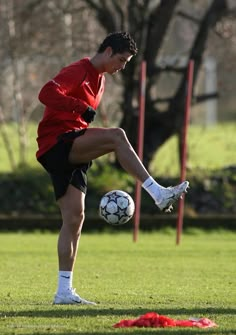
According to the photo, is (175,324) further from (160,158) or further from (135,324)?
(160,158)

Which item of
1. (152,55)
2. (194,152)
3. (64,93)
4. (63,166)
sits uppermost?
(152,55)

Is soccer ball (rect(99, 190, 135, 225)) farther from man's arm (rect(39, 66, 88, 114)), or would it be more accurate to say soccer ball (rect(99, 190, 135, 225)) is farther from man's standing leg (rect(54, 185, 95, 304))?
man's arm (rect(39, 66, 88, 114))

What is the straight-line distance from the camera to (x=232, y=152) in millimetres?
27969

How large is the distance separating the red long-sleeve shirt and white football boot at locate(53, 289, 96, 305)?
113cm

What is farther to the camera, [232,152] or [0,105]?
[232,152]

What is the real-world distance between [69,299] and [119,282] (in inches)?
83.1

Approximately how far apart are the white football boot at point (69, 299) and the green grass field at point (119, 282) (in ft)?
0.43

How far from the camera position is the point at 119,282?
10.9 m

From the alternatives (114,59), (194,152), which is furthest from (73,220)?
(194,152)

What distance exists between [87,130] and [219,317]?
1841 mm

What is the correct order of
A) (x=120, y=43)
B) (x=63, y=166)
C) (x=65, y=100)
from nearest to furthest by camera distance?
1. (x=65, y=100)
2. (x=63, y=166)
3. (x=120, y=43)

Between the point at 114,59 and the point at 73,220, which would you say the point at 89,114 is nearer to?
the point at 114,59

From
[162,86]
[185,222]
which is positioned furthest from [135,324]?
[162,86]

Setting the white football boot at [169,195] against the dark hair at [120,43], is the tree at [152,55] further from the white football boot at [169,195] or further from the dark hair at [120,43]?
the white football boot at [169,195]
